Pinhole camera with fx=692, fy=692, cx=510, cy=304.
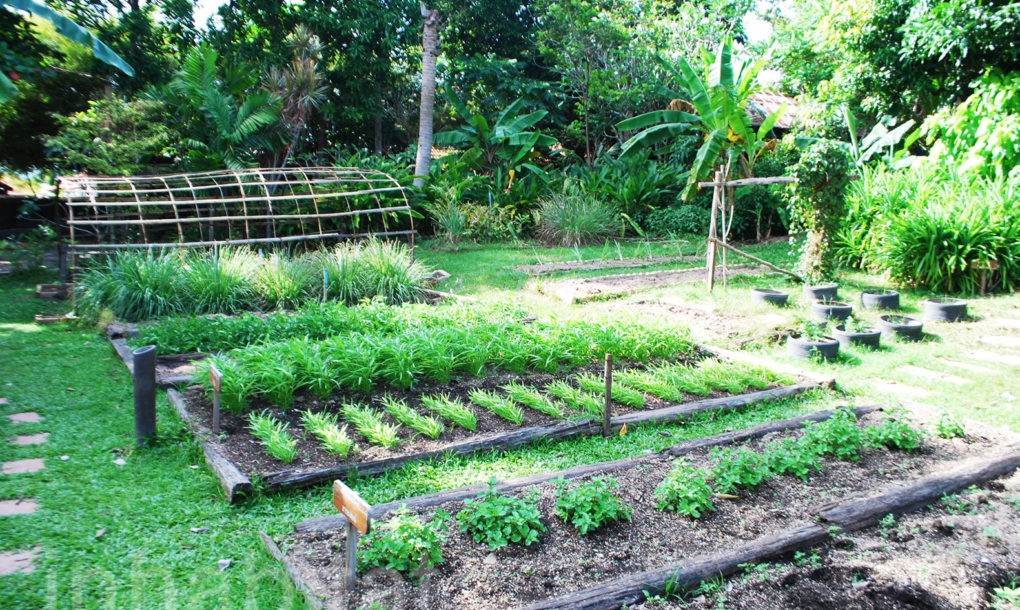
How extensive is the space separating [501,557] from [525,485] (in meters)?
0.73

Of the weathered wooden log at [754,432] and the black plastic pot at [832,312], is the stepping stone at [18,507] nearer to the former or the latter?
the weathered wooden log at [754,432]

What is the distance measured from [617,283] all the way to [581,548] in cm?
755

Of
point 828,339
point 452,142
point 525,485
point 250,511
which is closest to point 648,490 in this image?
point 525,485

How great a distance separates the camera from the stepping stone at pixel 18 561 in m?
3.27

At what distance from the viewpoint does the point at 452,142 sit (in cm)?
1791

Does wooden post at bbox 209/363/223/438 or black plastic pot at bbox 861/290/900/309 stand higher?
black plastic pot at bbox 861/290/900/309

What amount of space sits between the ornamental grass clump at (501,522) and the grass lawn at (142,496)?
71 centimetres

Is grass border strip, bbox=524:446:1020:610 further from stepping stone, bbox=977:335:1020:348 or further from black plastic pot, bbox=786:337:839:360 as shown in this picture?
stepping stone, bbox=977:335:1020:348

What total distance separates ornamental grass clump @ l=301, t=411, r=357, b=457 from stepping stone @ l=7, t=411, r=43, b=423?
2.03 meters

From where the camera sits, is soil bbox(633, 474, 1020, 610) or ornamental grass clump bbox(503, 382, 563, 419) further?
ornamental grass clump bbox(503, 382, 563, 419)

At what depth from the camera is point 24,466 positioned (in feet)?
14.3

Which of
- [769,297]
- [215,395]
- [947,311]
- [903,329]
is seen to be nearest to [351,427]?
[215,395]

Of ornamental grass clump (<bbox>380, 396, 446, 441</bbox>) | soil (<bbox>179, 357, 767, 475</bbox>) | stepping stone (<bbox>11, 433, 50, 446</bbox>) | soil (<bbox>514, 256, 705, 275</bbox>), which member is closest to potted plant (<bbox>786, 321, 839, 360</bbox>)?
soil (<bbox>179, 357, 767, 475</bbox>)

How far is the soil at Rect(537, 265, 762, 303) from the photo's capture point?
9.77m
